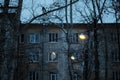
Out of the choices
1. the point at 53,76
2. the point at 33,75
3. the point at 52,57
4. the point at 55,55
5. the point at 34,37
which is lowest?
the point at 53,76

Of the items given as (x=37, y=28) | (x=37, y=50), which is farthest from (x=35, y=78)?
(x=37, y=28)

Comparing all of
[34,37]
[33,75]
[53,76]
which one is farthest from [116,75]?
[34,37]

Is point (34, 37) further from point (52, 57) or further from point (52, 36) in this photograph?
point (52, 57)

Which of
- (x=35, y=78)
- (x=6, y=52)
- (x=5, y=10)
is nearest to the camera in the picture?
(x=5, y=10)

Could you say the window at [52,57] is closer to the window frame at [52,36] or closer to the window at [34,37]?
the window frame at [52,36]

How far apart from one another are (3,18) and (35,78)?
63.2ft

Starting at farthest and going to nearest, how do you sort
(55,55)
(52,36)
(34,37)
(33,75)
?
1. (34,37)
2. (52,36)
3. (55,55)
4. (33,75)

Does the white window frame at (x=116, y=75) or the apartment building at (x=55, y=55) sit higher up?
the apartment building at (x=55, y=55)

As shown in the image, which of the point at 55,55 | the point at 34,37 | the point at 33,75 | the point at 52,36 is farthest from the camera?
the point at 34,37

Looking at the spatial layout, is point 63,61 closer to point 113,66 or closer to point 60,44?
point 60,44

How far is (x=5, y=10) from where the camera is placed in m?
18.4

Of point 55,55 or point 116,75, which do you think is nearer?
point 116,75

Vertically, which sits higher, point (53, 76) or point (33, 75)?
point (33, 75)

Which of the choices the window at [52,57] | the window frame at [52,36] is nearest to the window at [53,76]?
the window at [52,57]
